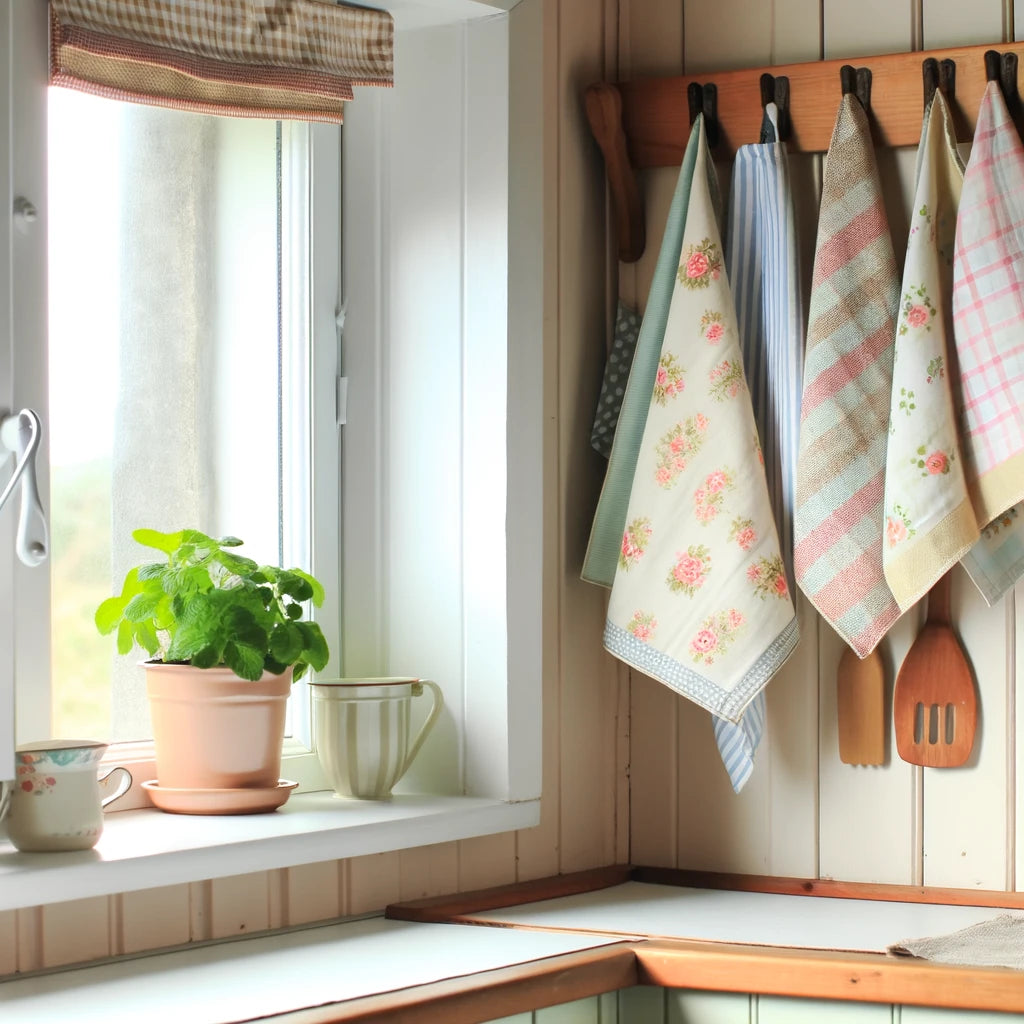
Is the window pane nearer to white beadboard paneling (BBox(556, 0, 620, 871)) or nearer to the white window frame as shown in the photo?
the white window frame

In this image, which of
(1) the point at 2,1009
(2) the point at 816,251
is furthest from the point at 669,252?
(1) the point at 2,1009

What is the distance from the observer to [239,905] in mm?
1302

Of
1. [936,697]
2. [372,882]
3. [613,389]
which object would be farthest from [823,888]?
[613,389]

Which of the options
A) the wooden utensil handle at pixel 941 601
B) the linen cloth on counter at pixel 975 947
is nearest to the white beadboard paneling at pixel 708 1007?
the linen cloth on counter at pixel 975 947

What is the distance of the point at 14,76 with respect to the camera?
4.06 ft

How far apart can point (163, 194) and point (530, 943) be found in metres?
0.82

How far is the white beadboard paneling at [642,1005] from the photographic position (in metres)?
1.27

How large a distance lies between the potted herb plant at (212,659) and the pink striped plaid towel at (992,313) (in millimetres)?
680

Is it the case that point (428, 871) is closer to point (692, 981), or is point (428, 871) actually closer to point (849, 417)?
point (692, 981)

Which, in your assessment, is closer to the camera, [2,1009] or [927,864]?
[2,1009]

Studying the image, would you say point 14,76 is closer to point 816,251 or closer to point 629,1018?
point 816,251

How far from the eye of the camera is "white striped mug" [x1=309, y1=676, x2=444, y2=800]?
56.4 inches

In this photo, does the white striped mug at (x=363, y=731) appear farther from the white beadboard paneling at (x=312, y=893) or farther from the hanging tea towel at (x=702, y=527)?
the hanging tea towel at (x=702, y=527)

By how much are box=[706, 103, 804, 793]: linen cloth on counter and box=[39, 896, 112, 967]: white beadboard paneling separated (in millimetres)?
678
